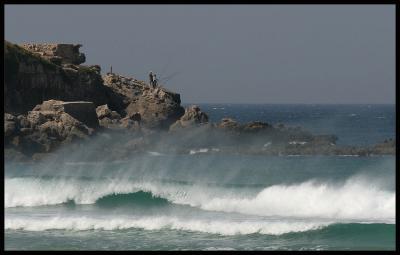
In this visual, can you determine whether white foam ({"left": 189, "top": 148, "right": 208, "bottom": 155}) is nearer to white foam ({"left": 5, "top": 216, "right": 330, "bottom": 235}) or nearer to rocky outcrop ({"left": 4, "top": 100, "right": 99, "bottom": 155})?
rocky outcrop ({"left": 4, "top": 100, "right": 99, "bottom": 155})

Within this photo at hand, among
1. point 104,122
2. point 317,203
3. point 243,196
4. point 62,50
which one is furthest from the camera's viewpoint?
point 62,50

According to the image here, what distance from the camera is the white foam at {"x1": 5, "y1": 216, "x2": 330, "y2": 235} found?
2270 centimetres

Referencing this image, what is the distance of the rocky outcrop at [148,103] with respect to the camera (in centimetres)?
6262

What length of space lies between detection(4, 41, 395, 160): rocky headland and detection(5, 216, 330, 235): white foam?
81.8 feet

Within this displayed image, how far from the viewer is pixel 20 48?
64000mm

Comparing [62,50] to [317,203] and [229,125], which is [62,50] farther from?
[317,203]

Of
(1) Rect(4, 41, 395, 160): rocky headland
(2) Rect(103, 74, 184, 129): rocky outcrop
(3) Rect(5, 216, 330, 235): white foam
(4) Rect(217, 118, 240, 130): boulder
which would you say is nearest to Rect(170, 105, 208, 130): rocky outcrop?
(1) Rect(4, 41, 395, 160): rocky headland

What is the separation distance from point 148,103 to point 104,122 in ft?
22.4

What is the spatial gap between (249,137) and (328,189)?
30728mm

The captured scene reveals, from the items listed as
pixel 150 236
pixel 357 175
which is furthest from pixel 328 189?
pixel 357 175

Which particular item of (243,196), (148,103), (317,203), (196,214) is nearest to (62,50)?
(148,103)

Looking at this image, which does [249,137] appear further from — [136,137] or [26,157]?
[26,157]

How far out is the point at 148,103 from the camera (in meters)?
64.9

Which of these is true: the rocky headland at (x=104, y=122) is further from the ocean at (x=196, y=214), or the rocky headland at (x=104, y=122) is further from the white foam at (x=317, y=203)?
the white foam at (x=317, y=203)
